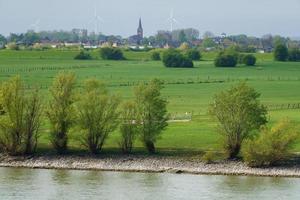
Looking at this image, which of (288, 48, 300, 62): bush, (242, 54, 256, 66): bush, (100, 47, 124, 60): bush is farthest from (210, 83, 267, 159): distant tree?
(100, 47, 124, 60): bush

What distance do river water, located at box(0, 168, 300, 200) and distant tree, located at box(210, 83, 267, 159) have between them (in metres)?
4.52

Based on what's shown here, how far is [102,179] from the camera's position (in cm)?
5125

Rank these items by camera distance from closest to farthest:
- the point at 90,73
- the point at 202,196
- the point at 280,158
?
the point at 202,196
the point at 280,158
the point at 90,73

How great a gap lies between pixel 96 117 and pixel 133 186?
10.1 metres

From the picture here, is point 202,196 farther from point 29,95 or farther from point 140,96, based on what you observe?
point 29,95

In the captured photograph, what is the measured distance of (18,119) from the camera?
58.6 meters

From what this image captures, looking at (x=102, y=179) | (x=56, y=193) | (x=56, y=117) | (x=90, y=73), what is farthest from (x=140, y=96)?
(x=90, y=73)

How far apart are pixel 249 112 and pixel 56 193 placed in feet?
49.0

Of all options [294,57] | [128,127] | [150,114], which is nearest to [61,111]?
[128,127]

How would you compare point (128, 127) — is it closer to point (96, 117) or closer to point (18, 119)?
point (96, 117)

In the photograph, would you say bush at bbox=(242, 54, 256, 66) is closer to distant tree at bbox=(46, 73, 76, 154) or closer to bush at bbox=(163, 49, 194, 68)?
bush at bbox=(163, 49, 194, 68)

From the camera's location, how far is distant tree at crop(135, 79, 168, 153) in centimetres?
5766

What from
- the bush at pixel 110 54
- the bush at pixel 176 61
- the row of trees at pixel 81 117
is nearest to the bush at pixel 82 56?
the bush at pixel 110 54

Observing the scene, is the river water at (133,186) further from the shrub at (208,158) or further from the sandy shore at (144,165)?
the shrub at (208,158)
